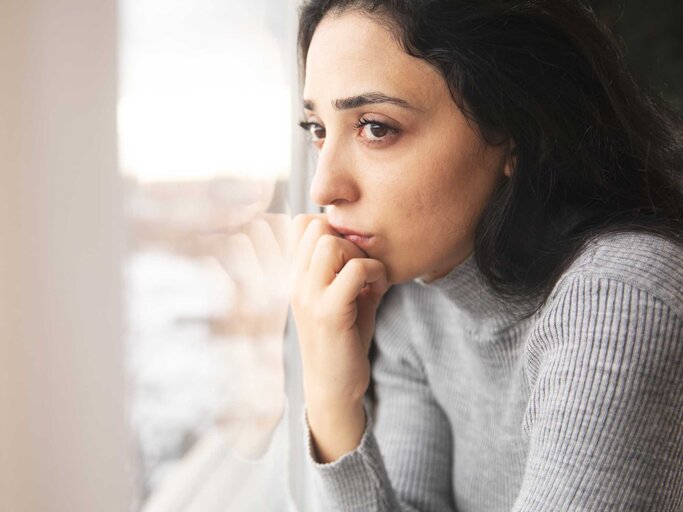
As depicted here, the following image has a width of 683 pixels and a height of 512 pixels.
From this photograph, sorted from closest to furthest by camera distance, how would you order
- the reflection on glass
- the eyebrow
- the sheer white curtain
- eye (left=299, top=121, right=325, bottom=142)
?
1. the sheer white curtain
2. the reflection on glass
3. the eyebrow
4. eye (left=299, top=121, right=325, bottom=142)

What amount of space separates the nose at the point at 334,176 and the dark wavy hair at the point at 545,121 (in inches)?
5.9

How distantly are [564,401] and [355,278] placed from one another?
0.98 feet

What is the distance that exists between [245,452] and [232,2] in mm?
558

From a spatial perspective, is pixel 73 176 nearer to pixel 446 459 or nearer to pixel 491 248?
pixel 491 248

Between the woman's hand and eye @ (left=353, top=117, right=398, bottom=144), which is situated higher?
eye @ (left=353, top=117, right=398, bottom=144)

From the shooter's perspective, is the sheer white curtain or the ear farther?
the ear

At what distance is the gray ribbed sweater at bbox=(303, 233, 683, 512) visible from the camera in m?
0.77

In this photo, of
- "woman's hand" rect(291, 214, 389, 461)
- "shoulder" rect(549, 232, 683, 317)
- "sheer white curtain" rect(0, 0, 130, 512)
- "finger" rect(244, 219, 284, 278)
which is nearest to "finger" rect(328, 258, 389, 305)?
"woman's hand" rect(291, 214, 389, 461)

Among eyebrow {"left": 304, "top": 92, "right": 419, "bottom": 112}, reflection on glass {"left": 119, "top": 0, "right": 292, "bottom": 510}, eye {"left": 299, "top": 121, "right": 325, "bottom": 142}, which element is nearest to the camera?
reflection on glass {"left": 119, "top": 0, "right": 292, "bottom": 510}

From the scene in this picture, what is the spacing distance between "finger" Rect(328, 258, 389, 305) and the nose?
0.29 ft

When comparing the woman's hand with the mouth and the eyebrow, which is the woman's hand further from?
the eyebrow

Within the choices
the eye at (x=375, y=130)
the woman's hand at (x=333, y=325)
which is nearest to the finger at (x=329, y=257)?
the woman's hand at (x=333, y=325)

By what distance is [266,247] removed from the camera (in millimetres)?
1030

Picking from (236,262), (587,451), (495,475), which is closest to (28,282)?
(236,262)
